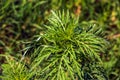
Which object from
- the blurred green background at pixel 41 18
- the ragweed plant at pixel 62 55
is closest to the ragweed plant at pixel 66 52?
the ragweed plant at pixel 62 55

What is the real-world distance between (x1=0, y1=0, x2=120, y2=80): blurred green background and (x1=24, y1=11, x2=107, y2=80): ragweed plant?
102cm

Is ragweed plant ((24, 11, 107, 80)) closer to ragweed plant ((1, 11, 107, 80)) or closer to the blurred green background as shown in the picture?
ragweed plant ((1, 11, 107, 80))

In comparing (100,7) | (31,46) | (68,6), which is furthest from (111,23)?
(31,46)

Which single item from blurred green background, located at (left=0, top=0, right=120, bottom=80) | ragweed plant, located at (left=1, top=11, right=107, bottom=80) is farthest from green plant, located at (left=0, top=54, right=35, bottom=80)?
blurred green background, located at (left=0, top=0, right=120, bottom=80)

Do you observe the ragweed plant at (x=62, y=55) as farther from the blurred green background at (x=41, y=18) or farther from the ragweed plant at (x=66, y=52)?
the blurred green background at (x=41, y=18)

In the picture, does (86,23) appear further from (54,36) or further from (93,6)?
(54,36)

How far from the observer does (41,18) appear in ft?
11.3

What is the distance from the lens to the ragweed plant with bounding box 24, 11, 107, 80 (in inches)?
80.9

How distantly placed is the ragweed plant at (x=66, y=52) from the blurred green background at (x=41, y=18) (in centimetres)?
102

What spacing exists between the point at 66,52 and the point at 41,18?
141cm

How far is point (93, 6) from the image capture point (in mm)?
3551

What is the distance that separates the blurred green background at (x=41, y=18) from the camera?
3.30 meters

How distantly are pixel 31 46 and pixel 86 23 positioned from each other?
1.19m

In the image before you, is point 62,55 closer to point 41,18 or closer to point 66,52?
point 66,52
